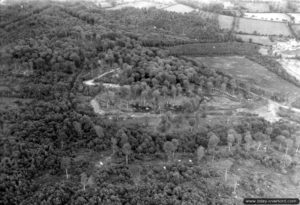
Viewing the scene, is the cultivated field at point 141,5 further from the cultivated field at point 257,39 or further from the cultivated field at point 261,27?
the cultivated field at point 257,39

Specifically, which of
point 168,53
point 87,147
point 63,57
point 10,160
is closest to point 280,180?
point 87,147

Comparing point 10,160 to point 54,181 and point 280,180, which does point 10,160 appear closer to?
point 54,181

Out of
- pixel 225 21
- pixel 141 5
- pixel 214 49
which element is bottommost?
pixel 214 49

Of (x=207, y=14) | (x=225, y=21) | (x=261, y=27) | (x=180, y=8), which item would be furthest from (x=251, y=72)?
(x=180, y=8)

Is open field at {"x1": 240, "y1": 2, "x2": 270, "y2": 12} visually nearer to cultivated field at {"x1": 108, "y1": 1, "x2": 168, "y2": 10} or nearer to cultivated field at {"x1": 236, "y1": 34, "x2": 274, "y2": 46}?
cultivated field at {"x1": 236, "y1": 34, "x2": 274, "y2": 46}

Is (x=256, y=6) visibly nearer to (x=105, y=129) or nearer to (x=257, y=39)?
(x=257, y=39)
